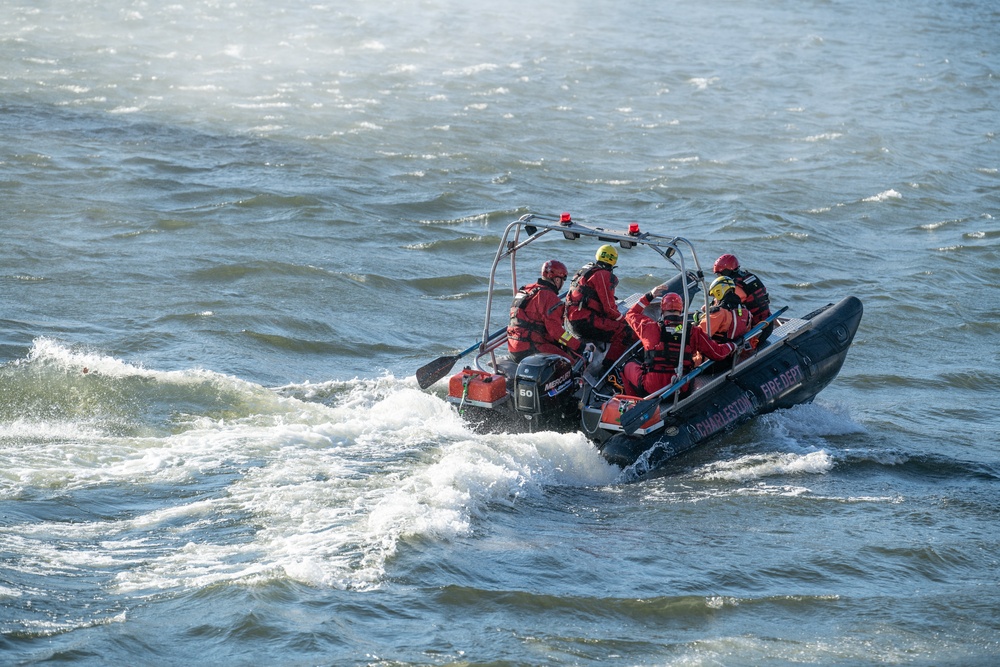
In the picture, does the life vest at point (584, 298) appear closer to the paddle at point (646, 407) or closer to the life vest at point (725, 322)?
the life vest at point (725, 322)

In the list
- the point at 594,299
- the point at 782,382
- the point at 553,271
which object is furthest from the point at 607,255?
the point at 782,382

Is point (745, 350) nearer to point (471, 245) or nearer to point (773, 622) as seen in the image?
point (773, 622)

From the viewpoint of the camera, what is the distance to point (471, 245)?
59.7 feet

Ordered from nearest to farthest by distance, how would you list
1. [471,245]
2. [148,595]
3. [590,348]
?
1. [148,595]
2. [590,348]
3. [471,245]

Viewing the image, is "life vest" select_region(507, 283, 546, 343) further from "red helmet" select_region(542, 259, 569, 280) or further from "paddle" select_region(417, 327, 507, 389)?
"paddle" select_region(417, 327, 507, 389)

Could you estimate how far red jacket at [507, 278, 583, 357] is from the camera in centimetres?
1080

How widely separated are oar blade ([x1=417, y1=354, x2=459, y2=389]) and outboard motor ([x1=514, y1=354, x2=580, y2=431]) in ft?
2.80

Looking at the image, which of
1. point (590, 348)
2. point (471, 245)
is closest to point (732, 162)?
point (471, 245)

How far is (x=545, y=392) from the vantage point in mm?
10328

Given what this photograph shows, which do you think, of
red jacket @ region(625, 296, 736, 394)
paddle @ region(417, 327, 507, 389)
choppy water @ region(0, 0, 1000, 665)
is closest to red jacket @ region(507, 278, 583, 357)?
paddle @ region(417, 327, 507, 389)

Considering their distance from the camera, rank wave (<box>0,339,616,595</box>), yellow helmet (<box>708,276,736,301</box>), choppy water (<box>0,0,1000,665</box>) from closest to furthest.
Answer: choppy water (<box>0,0,1000,665</box>) < wave (<box>0,339,616,595</box>) < yellow helmet (<box>708,276,736,301</box>)

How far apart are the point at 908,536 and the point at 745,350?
301 centimetres

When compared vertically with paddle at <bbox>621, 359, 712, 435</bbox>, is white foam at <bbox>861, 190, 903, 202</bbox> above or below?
above

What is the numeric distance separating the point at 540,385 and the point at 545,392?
0.09 metres
